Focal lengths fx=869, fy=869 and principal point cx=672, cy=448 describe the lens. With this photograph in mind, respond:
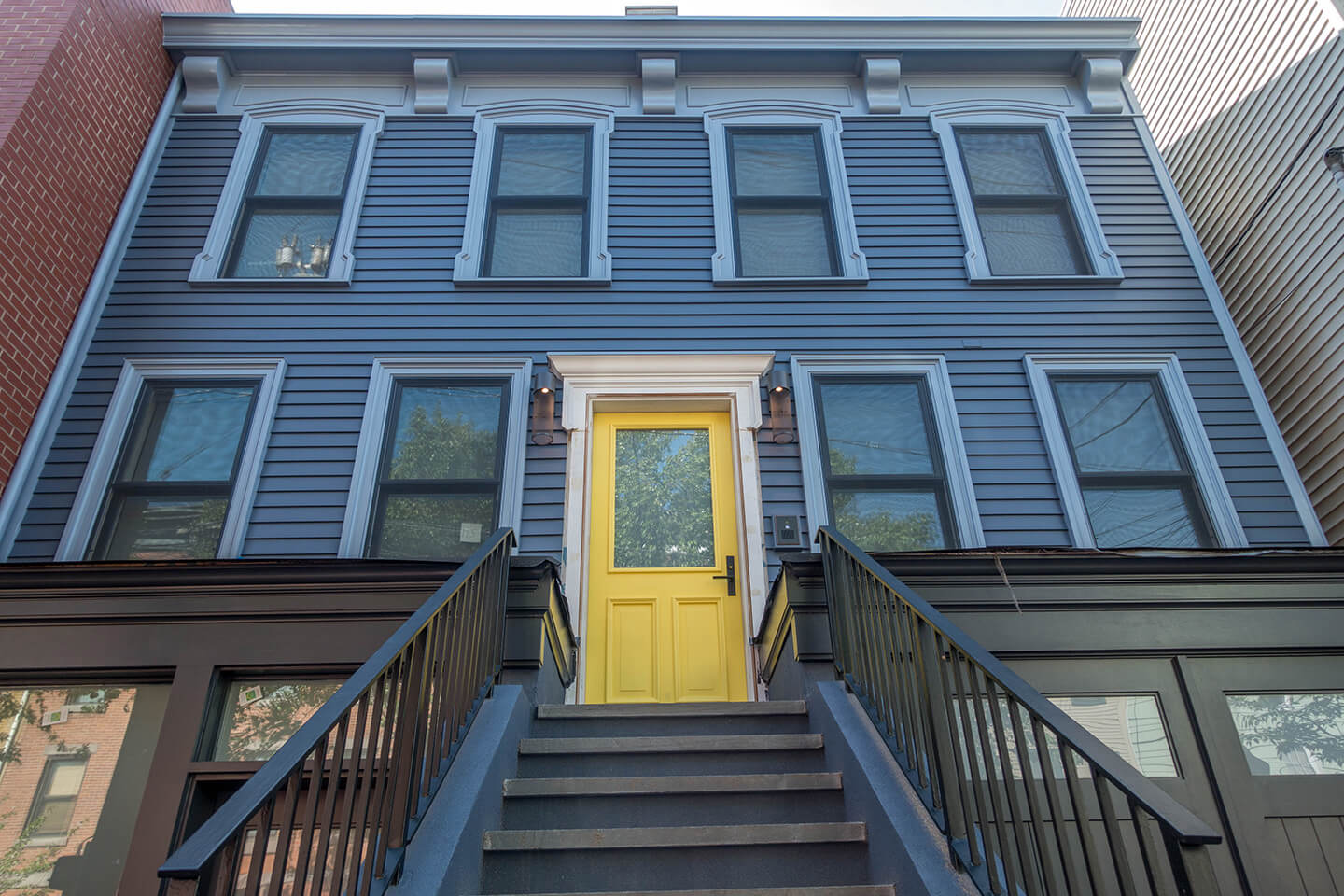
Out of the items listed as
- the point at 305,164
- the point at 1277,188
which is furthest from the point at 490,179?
the point at 1277,188

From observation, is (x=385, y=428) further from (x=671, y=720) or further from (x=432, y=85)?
(x=432, y=85)

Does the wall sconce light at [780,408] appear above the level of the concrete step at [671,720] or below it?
above

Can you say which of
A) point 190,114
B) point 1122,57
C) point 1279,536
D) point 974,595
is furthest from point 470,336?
point 1122,57

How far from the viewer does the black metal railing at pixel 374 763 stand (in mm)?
1833

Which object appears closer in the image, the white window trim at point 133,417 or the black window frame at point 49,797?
the black window frame at point 49,797

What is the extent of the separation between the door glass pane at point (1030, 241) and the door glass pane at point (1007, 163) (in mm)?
195

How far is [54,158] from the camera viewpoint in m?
6.16

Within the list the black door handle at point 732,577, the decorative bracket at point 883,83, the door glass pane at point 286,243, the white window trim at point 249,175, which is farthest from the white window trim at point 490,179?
the black door handle at point 732,577

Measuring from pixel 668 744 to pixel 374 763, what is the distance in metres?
1.52

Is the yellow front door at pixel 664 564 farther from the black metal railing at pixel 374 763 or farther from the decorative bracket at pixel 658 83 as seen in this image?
the decorative bracket at pixel 658 83

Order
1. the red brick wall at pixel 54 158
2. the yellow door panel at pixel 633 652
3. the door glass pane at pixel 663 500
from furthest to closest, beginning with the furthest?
the door glass pane at pixel 663 500 → the red brick wall at pixel 54 158 → the yellow door panel at pixel 633 652

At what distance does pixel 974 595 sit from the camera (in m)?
4.37

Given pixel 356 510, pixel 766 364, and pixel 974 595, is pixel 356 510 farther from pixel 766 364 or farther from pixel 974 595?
pixel 974 595

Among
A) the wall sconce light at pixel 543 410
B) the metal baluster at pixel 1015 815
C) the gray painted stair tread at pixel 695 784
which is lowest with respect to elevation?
the metal baluster at pixel 1015 815
